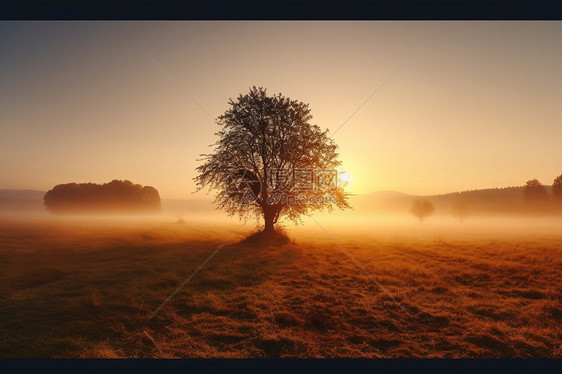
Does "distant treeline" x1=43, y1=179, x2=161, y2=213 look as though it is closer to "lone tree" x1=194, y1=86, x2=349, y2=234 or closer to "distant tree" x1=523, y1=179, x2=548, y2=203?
"lone tree" x1=194, y1=86, x2=349, y2=234

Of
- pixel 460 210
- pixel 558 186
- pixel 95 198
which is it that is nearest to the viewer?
pixel 95 198

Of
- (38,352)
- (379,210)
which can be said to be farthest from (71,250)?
A: (379,210)

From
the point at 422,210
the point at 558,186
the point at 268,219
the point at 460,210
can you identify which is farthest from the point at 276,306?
the point at 460,210

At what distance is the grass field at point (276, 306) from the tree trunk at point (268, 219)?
24.0 feet

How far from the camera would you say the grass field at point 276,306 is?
21.9ft

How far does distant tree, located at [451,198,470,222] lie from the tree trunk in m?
88.1

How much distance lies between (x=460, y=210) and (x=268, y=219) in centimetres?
9055

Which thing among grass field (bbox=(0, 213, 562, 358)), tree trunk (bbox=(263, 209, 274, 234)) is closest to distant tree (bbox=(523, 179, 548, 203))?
grass field (bbox=(0, 213, 562, 358))

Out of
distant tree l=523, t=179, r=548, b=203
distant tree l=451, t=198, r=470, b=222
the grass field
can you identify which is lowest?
the grass field

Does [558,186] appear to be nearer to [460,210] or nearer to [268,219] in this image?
[460,210]

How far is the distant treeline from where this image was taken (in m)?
36.4

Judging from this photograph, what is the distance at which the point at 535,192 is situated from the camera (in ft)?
259

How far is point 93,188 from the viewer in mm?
37281

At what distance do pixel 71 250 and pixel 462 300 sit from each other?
79.6 ft
